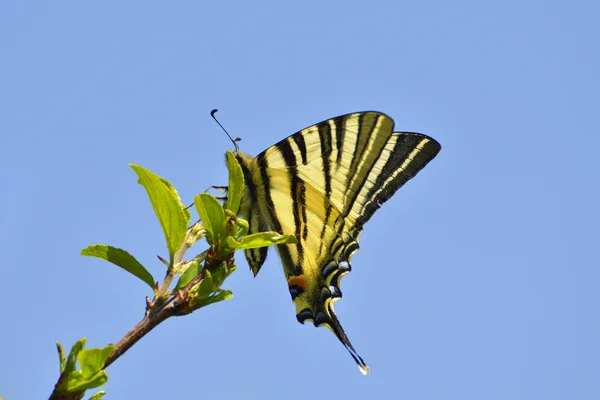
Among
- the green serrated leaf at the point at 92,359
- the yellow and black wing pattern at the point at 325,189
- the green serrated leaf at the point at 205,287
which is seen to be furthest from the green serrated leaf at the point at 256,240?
the yellow and black wing pattern at the point at 325,189

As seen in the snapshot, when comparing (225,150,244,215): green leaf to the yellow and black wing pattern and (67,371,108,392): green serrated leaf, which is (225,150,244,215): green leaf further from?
the yellow and black wing pattern

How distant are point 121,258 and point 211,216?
1.64ft

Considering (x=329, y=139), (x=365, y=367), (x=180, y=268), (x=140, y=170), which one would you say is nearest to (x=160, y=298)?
(x=180, y=268)

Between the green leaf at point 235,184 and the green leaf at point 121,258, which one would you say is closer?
the green leaf at point 121,258

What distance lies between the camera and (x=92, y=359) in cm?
264

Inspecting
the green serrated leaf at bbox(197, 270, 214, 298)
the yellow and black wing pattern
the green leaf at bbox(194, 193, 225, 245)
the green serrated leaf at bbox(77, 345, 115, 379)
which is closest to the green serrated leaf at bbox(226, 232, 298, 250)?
the green leaf at bbox(194, 193, 225, 245)

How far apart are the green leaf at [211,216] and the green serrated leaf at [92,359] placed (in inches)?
34.2

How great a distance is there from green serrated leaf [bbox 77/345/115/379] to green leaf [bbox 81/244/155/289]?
2.26 feet

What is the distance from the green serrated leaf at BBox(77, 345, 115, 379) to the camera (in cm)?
262

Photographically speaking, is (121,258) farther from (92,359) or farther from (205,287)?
(92,359)

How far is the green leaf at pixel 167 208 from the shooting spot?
3.33 meters

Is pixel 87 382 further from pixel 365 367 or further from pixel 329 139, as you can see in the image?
pixel 329 139

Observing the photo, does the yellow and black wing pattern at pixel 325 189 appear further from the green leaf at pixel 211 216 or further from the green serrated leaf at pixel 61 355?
the green serrated leaf at pixel 61 355

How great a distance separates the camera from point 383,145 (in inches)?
219
